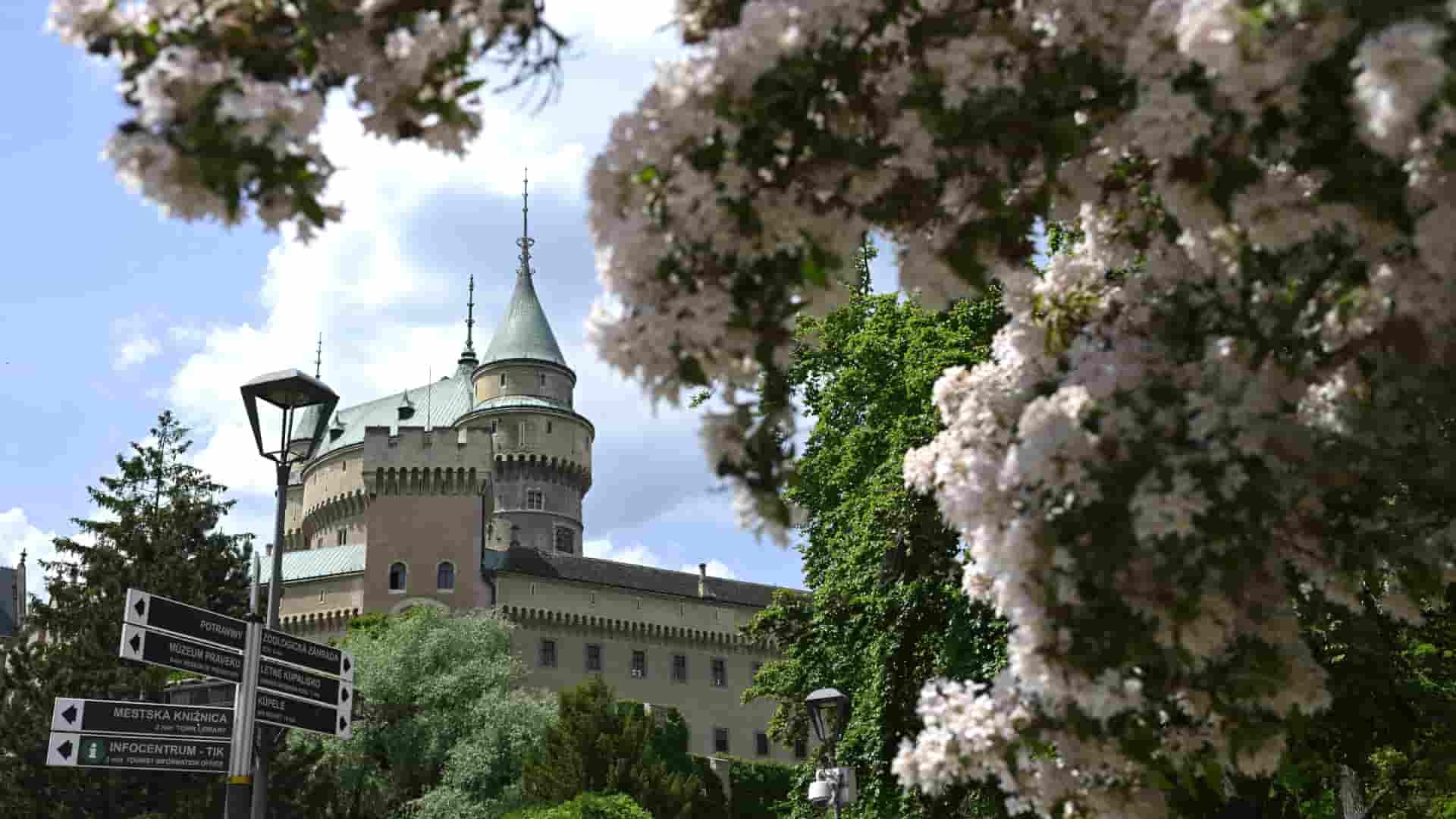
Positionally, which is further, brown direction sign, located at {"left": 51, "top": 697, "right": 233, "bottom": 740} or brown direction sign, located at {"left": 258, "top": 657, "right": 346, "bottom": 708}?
brown direction sign, located at {"left": 258, "top": 657, "right": 346, "bottom": 708}

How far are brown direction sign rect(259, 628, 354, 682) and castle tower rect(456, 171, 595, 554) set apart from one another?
75.8 metres

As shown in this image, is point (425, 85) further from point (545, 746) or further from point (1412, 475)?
point (545, 746)

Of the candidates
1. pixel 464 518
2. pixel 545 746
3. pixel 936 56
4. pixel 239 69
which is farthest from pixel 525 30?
pixel 464 518

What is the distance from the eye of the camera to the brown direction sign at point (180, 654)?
1182 cm

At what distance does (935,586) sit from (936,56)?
18557mm

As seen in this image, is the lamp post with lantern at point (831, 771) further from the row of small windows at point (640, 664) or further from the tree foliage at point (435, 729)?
the row of small windows at point (640, 664)

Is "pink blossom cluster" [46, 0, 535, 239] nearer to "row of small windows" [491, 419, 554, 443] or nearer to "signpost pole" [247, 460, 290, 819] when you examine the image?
"signpost pole" [247, 460, 290, 819]

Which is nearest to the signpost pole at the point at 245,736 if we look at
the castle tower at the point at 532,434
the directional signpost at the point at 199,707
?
the directional signpost at the point at 199,707

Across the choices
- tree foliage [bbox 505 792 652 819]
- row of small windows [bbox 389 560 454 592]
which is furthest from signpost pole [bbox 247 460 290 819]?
row of small windows [bbox 389 560 454 592]

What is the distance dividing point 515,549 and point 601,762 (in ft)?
96.6

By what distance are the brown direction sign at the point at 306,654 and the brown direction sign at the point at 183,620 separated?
0.94 feet

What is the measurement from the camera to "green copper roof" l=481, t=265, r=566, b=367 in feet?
312

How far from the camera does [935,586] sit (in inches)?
946

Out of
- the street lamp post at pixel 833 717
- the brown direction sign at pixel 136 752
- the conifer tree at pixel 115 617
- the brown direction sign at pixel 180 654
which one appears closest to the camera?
the brown direction sign at pixel 180 654
